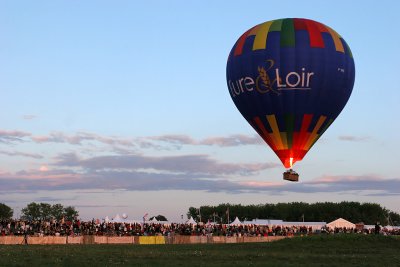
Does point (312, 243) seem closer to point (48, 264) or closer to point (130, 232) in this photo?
point (130, 232)

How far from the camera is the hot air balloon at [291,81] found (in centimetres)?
4334

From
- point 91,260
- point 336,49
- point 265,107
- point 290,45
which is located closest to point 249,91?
point 265,107

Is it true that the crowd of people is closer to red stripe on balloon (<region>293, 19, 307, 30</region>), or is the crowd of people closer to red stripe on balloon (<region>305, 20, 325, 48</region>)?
red stripe on balloon (<region>293, 19, 307, 30</region>)

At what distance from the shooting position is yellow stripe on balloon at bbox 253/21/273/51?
1743 inches

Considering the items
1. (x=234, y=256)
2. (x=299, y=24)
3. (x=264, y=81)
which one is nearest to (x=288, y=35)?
→ (x=299, y=24)

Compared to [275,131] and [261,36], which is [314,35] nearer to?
[261,36]

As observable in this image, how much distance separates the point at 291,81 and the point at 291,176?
22.3ft

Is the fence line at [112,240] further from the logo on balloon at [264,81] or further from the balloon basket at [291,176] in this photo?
the logo on balloon at [264,81]

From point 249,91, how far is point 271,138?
153 inches

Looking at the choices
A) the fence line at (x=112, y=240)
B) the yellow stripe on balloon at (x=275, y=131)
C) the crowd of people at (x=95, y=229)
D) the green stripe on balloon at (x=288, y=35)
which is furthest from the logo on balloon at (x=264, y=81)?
the crowd of people at (x=95, y=229)

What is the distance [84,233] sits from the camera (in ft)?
194

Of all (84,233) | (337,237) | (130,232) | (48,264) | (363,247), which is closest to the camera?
(48,264)

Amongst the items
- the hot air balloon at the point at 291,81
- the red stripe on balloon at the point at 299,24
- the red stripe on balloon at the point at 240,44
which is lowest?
the hot air balloon at the point at 291,81

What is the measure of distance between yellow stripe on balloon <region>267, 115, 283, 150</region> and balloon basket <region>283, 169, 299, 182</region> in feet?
6.18
